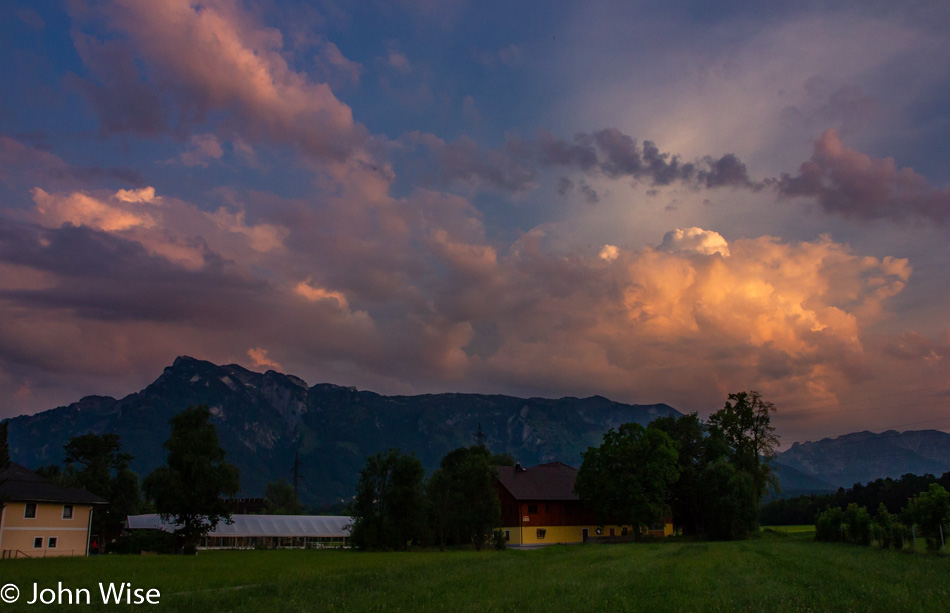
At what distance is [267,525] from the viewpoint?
3959 inches

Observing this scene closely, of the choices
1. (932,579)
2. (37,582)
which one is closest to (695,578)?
(932,579)

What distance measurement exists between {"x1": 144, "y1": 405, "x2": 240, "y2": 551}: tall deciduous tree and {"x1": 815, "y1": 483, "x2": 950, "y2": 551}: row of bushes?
6073 centimetres

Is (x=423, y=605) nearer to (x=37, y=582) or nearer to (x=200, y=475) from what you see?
(x=37, y=582)

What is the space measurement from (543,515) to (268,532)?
43.0 meters

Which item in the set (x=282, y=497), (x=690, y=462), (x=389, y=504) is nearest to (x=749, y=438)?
(x=690, y=462)

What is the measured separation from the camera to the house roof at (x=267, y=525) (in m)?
95.7

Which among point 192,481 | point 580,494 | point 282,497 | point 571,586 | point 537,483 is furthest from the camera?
point 282,497

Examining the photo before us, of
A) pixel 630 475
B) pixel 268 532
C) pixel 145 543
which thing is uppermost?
pixel 630 475

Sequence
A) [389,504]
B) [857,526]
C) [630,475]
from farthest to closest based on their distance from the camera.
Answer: [630,475], [389,504], [857,526]

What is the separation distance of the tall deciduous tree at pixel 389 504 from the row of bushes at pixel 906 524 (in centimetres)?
4194

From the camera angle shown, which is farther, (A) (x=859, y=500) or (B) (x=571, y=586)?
(A) (x=859, y=500)

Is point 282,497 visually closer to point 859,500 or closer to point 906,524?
point 859,500

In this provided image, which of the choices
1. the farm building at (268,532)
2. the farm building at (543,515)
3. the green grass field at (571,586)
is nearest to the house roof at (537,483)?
the farm building at (543,515)

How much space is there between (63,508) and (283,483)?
12315 centimetres
